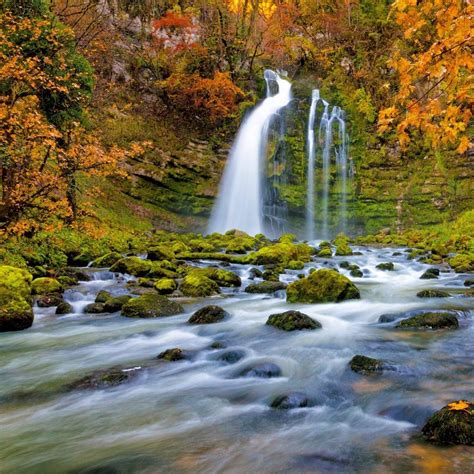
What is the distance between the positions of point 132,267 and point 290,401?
821 cm

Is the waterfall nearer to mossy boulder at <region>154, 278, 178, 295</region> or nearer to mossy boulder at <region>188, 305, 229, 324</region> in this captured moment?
mossy boulder at <region>154, 278, 178, 295</region>

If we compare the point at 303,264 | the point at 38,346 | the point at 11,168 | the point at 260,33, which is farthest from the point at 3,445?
the point at 260,33

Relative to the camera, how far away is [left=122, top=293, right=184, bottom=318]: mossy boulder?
768 cm

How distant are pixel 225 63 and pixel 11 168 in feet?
75.4

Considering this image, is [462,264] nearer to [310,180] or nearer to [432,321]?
[432,321]

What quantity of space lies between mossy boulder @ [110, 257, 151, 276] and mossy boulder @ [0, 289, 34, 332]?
4406mm

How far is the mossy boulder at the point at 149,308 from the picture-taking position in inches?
302

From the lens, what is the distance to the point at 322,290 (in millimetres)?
8453

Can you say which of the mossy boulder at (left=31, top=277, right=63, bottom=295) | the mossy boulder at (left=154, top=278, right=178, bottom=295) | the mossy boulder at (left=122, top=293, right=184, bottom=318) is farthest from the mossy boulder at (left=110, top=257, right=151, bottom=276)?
the mossy boulder at (left=122, top=293, right=184, bottom=318)

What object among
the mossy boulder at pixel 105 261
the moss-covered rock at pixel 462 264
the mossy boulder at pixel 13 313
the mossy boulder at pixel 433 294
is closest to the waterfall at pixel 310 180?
the moss-covered rock at pixel 462 264

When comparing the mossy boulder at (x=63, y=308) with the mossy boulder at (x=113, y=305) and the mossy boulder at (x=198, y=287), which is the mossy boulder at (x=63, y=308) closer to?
the mossy boulder at (x=113, y=305)

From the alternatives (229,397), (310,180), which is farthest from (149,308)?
(310,180)

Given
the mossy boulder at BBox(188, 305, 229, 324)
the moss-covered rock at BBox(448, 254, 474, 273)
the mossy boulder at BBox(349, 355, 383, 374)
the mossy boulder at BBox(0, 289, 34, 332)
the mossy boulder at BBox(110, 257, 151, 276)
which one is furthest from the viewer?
the moss-covered rock at BBox(448, 254, 474, 273)

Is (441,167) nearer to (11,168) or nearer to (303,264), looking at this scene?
(303,264)
